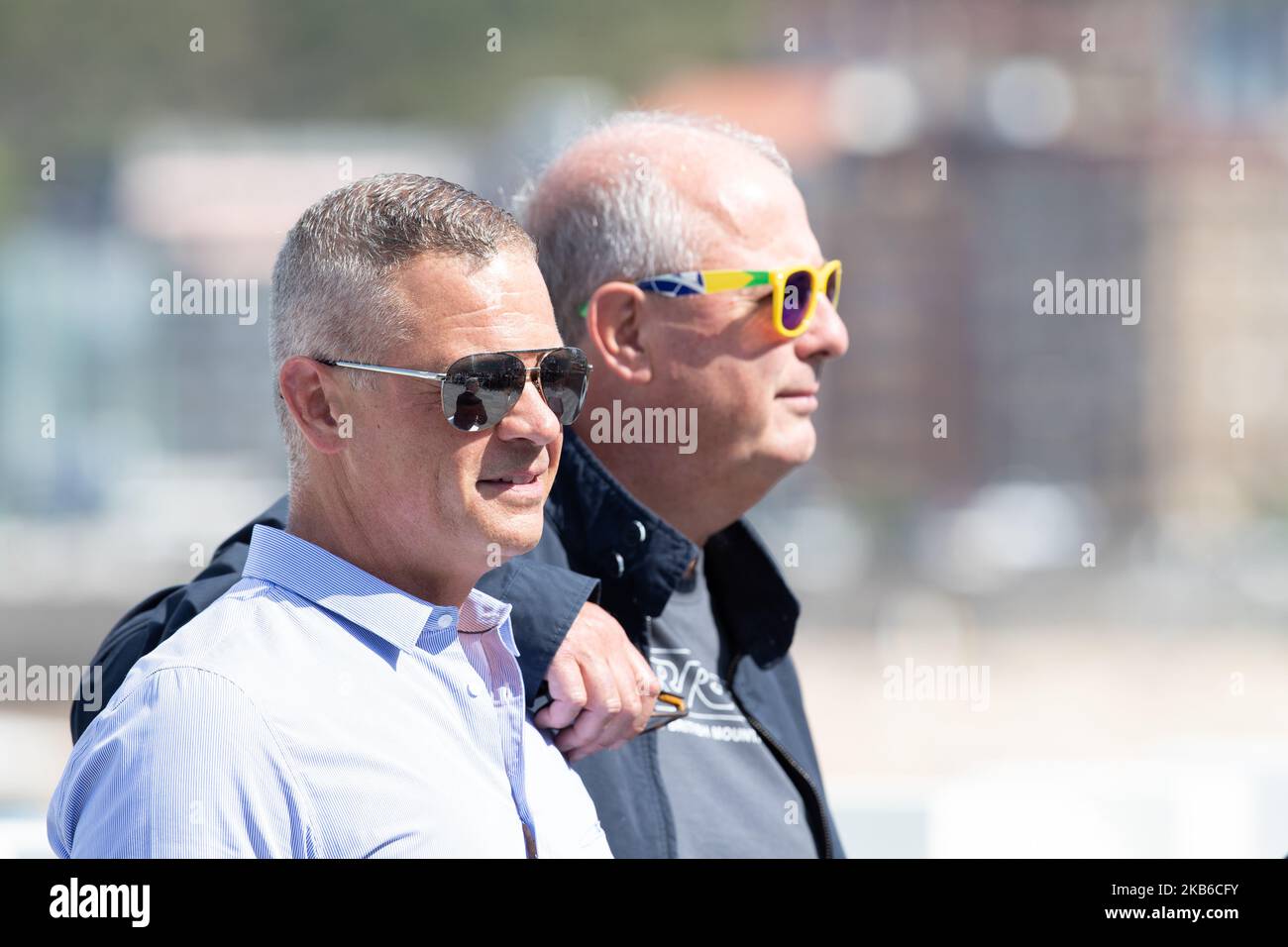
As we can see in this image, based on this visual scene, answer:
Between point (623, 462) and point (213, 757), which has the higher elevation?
point (623, 462)

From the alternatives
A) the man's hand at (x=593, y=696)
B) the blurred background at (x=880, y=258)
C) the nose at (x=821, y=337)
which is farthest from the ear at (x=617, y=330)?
the blurred background at (x=880, y=258)

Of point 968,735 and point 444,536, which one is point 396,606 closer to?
point 444,536

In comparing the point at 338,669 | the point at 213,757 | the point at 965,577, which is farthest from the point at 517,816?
the point at 965,577

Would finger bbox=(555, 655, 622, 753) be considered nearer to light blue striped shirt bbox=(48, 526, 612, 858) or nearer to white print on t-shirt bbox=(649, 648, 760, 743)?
light blue striped shirt bbox=(48, 526, 612, 858)

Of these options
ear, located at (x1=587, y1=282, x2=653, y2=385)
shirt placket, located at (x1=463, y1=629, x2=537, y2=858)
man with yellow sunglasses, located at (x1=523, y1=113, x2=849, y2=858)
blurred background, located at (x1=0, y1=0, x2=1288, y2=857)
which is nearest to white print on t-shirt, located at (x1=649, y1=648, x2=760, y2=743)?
man with yellow sunglasses, located at (x1=523, y1=113, x2=849, y2=858)

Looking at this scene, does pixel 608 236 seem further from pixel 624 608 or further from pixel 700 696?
pixel 700 696

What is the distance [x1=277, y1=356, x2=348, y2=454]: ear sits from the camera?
1734mm

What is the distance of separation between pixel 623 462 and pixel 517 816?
999mm

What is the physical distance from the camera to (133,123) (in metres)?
41.5

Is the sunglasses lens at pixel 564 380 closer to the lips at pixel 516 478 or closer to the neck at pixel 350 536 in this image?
the lips at pixel 516 478

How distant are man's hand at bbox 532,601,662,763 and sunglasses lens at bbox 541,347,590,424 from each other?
1.03ft

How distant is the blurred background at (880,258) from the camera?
34.5 metres

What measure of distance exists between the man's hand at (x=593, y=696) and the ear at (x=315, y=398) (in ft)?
1.37

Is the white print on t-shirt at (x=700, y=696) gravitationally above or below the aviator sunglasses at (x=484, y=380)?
below
